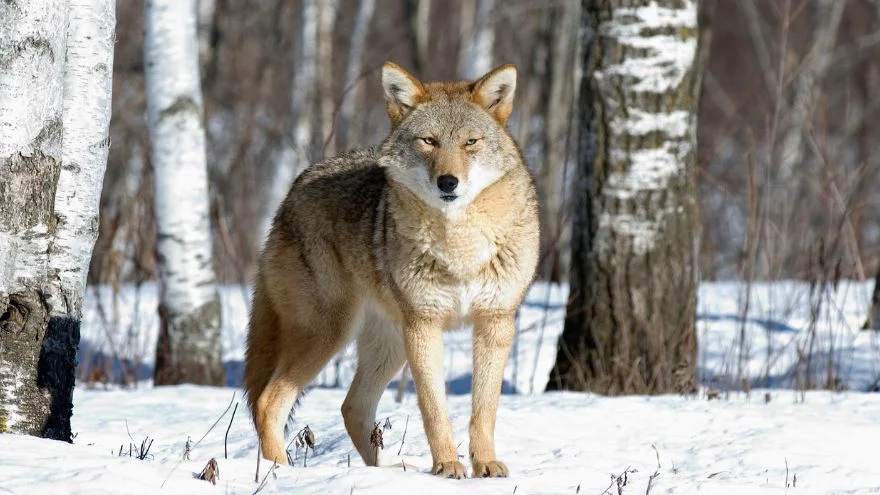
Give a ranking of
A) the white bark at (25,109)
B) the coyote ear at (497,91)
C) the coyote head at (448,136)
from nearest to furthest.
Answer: the white bark at (25,109) < the coyote head at (448,136) < the coyote ear at (497,91)

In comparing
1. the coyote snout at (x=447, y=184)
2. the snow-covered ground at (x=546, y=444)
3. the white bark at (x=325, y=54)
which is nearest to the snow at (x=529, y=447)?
the snow-covered ground at (x=546, y=444)

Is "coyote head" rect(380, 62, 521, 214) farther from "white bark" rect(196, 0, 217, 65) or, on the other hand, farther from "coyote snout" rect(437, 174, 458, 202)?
"white bark" rect(196, 0, 217, 65)

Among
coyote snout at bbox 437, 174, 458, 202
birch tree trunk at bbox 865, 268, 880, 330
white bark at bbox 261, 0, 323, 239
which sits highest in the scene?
white bark at bbox 261, 0, 323, 239

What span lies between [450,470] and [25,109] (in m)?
2.07

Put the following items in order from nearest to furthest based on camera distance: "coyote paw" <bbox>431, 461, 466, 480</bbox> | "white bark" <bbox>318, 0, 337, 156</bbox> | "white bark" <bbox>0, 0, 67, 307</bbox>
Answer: "white bark" <bbox>0, 0, 67, 307</bbox>, "coyote paw" <bbox>431, 461, 466, 480</bbox>, "white bark" <bbox>318, 0, 337, 156</bbox>

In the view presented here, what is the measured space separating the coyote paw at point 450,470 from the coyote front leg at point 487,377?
133mm

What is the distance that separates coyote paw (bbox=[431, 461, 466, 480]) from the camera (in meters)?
4.20

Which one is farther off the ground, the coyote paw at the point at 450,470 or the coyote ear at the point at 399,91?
the coyote ear at the point at 399,91

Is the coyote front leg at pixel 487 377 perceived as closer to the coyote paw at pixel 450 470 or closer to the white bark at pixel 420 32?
the coyote paw at pixel 450 470

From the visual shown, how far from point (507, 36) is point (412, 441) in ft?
60.1

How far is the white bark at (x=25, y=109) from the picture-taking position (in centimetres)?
378

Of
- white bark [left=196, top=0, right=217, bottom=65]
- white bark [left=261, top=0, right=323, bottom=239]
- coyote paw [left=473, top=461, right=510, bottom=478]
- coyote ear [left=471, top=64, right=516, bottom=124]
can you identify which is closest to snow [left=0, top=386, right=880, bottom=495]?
coyote paw [left=473, top=461, right=510, bottom=478]

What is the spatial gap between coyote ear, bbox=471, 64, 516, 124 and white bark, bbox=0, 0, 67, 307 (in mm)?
1836

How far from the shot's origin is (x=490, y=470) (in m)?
4.29
